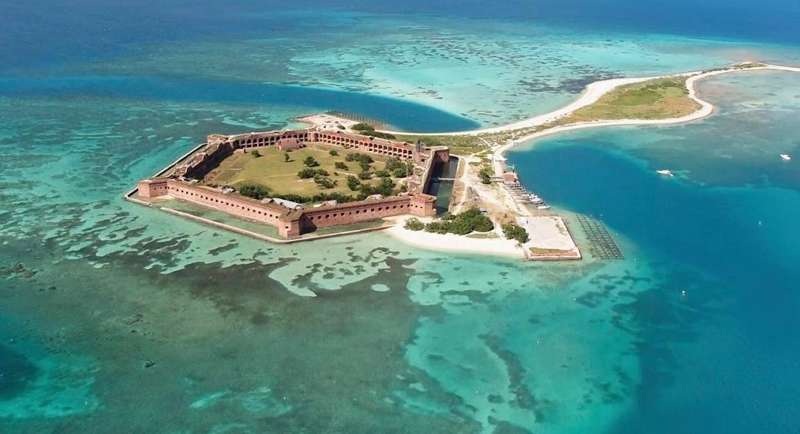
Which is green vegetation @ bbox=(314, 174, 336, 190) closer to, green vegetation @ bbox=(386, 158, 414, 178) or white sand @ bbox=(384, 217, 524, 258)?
green vegetation @ bbox=(386, 158, 414, 178)

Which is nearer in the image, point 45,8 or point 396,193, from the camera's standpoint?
point 396,193

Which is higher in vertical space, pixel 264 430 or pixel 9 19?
pixel 9 19

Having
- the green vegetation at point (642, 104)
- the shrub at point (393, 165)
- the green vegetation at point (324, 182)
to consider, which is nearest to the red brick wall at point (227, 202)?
the green vegetation at point (324, 182)

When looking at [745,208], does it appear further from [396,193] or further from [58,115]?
[58,115]

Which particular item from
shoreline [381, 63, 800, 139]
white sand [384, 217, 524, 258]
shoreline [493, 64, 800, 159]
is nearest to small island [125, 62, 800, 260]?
white sand [384, 217, 524, 258]

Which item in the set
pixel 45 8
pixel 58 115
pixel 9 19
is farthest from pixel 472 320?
pixel 45 8

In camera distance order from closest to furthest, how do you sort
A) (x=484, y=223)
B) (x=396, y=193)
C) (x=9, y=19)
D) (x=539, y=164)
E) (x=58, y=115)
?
(x=484, y=223)
(x=396, y=193)
(x=539, y=164)
(x=58, y=115)
(x=9, y=19)
